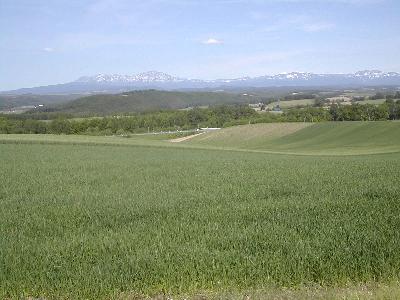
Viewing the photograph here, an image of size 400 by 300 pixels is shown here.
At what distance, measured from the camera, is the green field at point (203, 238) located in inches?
293

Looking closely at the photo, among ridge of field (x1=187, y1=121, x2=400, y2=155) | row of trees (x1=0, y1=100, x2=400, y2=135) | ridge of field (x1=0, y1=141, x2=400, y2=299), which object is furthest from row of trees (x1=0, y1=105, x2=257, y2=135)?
ridge of field (x1=0, y1=141, x2=400, y2=299)

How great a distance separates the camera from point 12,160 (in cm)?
3078

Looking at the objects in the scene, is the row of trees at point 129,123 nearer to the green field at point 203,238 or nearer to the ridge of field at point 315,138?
the ridge of field at point 315,138

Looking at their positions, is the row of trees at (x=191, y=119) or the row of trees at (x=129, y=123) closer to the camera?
the row of trees at (x=191, y=119)

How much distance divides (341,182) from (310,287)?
11.2m

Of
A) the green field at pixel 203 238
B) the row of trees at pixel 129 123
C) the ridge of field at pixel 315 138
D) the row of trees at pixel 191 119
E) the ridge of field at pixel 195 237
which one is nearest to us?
the green field at pixel 203 238

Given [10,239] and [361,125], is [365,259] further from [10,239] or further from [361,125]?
[361,125]

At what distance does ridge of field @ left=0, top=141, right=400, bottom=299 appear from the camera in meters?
7.57

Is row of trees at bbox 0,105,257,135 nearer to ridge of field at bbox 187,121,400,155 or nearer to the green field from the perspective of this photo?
ridge of field at bbox 187,121,400,155

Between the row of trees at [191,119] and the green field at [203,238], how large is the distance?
4074 inches

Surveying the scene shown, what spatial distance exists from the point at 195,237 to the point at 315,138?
70146 mm

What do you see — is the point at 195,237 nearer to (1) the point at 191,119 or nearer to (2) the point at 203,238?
(2) the point at 203,238

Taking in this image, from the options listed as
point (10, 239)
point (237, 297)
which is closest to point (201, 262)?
point (237, 297)

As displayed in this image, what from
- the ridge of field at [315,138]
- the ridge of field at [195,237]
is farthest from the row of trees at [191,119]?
the ridge of field at [195,237]
